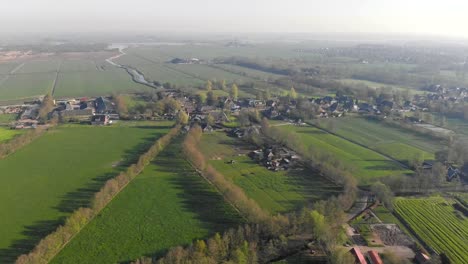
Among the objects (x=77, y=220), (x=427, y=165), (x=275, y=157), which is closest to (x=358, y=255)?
(x=275, y=157)

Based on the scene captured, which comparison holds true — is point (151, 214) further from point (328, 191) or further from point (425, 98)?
point (425, 98)

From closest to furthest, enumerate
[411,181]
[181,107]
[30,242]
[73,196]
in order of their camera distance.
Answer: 1. [30,242]
2. [73,196]
3. [411,181]
4. [181,107]

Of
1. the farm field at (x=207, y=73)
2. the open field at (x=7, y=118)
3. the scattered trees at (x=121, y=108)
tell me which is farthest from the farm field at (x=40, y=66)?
the scattered trees at (x=121, y=108)

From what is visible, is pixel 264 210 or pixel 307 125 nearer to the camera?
pixel 264 210

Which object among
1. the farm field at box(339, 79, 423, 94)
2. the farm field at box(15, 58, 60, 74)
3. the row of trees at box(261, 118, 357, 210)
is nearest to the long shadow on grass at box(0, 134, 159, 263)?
the row of trees at box(261, 118, 357, 210)

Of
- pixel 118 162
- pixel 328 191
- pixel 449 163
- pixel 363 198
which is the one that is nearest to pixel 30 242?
pixel 118 162

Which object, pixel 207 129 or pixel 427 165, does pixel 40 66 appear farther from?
pixel 427 165

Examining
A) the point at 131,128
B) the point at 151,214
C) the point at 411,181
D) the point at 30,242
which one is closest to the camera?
the point at 30,242
